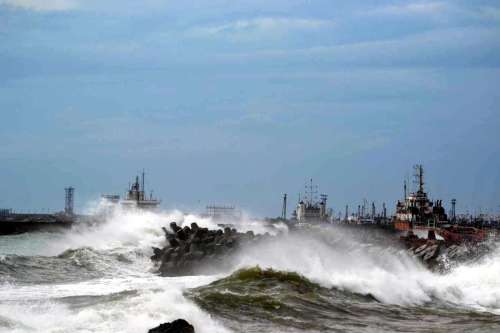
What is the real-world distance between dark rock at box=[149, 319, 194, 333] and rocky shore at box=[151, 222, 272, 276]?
1760 cm

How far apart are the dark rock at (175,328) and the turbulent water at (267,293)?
1147 millimetres

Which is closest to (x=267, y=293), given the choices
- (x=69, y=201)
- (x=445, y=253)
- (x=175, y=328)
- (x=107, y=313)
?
(x=107, y=313)

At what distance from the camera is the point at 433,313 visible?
76.1 feet

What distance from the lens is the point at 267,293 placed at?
23.6 metres

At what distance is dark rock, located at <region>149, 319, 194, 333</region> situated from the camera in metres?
15.5

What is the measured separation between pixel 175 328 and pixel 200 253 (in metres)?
19.9

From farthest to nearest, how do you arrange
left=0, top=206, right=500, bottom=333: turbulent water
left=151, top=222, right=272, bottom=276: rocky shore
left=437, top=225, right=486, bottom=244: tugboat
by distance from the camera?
left=437, top=225, right=486, bottom=244: tugboat, left=151, top=222, right=272, bottom=276: rocky shore, left=0, top=206, right=500, bottom=333: turbulent water

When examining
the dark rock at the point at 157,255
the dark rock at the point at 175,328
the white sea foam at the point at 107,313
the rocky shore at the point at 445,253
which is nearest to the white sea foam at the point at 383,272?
the rocky shore at the point at 445,253

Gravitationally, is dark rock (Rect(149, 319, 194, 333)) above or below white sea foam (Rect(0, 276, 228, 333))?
above

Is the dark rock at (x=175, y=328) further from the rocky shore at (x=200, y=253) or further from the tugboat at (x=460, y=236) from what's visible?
the tugboat at (x=460, y=236)

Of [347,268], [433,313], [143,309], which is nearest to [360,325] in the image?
[433,313]

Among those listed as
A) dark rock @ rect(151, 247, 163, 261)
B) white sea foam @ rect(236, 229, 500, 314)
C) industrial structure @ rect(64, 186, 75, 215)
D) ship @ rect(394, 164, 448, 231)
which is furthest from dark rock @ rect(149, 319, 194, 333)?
industrial structure @ rect(64, 186, 75, 215)

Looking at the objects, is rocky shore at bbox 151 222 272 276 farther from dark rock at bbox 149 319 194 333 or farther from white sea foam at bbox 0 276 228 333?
dark rock at bbox 149 319 194 333

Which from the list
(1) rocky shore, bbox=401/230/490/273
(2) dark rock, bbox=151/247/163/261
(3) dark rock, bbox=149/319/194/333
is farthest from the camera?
(2) dark rock, bbox=151/247/163/261
